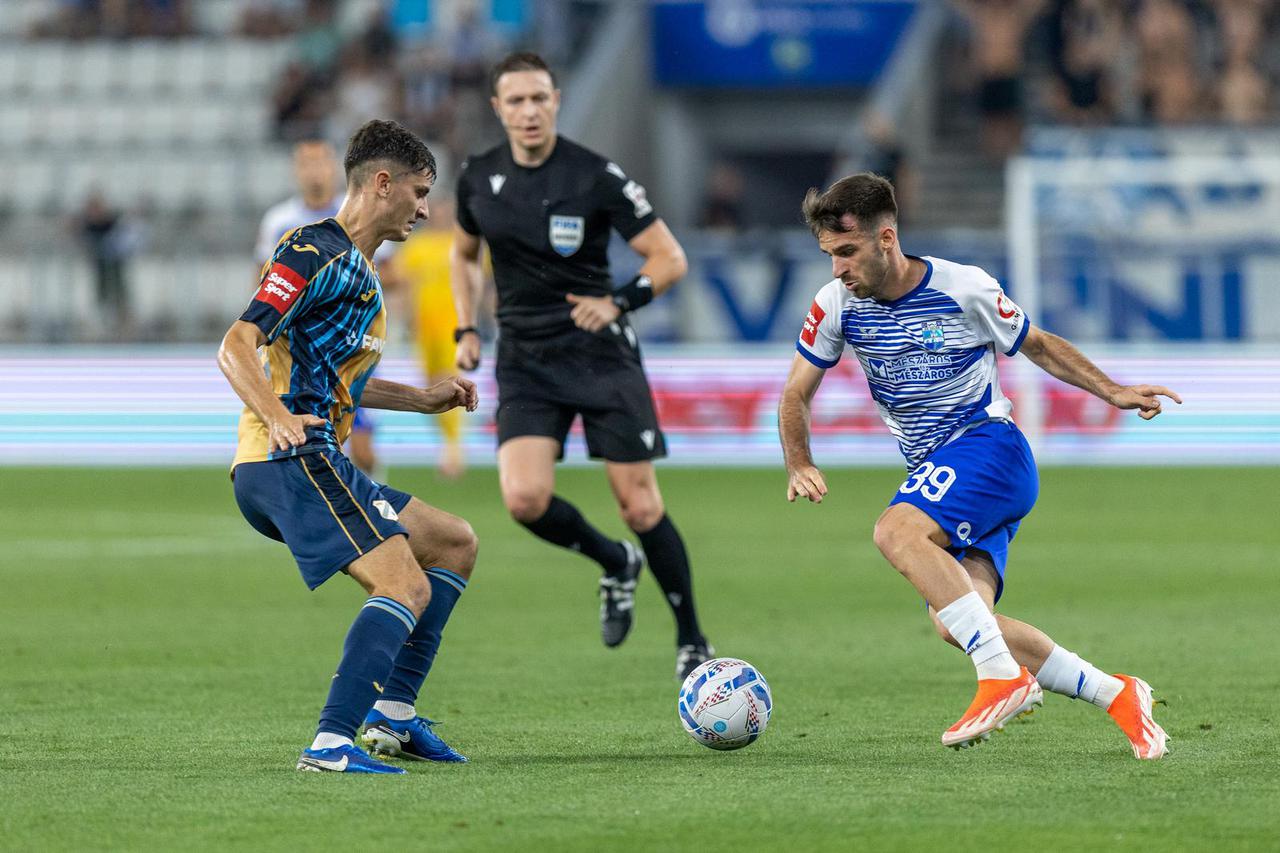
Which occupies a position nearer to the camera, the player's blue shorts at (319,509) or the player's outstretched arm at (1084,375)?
the player's blue shorts at (319,509)

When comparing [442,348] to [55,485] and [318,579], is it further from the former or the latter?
[318,579]

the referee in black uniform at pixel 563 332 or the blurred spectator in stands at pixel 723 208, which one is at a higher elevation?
the referee in black uniform at pixel 563 332

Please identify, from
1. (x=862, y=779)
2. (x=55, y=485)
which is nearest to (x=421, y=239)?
(x=55, y=485)

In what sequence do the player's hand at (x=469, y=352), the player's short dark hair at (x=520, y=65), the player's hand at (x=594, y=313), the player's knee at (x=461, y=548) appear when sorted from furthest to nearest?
the player's hand at (x=469, y=352)
the player's short dark hair at (x=520, y=65)
the player's hand at (x=594, y=313)
the player's knee at (x=461, y=548)

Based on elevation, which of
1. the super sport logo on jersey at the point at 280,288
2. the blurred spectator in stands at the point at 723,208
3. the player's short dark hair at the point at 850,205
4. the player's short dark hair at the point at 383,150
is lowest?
the blurred spectator in stands at the point at 723,208

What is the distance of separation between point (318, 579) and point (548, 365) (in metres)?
2.97

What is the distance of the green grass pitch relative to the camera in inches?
204

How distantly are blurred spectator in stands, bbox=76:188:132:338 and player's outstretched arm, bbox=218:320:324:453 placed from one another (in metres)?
17.8

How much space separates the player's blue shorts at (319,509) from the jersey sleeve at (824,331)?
1.45 metres

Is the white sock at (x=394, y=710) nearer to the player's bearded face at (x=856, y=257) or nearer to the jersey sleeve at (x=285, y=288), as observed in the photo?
the jersey sleeve at (x=285, y=288)

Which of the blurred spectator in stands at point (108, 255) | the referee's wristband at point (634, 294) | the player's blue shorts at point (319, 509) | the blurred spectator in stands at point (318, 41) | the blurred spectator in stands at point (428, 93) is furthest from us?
the blurred spectator in stands at point (318, 41)

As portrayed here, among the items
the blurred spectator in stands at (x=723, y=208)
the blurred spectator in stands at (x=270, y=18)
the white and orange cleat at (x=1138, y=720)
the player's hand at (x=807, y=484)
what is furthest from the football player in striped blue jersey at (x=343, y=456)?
the blurred spectator in stands at (x=270, y=18)

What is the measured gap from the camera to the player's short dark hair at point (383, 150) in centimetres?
616

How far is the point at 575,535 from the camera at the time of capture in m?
8.88
